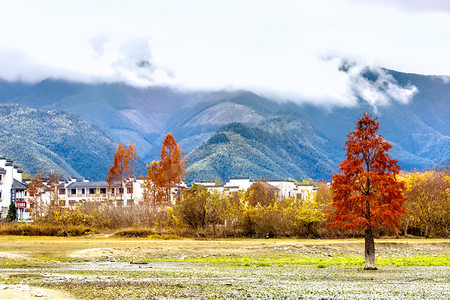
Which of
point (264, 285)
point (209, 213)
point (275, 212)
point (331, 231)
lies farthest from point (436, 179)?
point (264, 285)

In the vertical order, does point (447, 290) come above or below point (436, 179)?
below

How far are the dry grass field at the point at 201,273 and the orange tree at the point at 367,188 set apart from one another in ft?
7.35

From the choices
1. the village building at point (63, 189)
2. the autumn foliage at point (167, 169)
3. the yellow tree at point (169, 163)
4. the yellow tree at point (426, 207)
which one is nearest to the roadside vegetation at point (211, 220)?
the yellow tree at point (426, 207)

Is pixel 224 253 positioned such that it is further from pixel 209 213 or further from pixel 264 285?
pixel 264 285

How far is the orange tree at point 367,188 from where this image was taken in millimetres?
27719

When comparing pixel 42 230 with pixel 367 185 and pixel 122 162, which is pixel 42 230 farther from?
pixel 367 185

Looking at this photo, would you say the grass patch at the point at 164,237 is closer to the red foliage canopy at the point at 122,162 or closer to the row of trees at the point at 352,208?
the row of trees at the point at 352,208

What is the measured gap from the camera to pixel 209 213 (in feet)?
175

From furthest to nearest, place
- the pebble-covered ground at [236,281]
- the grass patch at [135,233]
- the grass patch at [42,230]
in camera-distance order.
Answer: the grass patch at [42,230] → the grass patch at [135,233] → the pebble-covered ground at [236,281]

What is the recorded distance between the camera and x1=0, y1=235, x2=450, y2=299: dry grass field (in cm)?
1858

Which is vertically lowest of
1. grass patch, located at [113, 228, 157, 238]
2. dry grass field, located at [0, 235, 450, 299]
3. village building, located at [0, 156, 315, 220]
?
dry grass field, located at [0, 235, 450, 299]

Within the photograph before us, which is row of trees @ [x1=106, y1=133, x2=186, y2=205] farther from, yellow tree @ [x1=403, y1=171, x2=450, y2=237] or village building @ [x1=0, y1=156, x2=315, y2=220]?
yellow tree @ [x1=403, y1=171, x2=450, y2=237]

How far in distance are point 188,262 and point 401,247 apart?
2244 centimetres

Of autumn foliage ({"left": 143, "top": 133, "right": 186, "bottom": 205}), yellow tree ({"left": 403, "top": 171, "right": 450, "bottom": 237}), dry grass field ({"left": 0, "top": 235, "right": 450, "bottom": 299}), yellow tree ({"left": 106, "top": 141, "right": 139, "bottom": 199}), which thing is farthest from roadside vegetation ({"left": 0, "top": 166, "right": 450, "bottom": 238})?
autumn foliage ({"left": 143, "top": 133, "right": 186, "bottom": 205})
